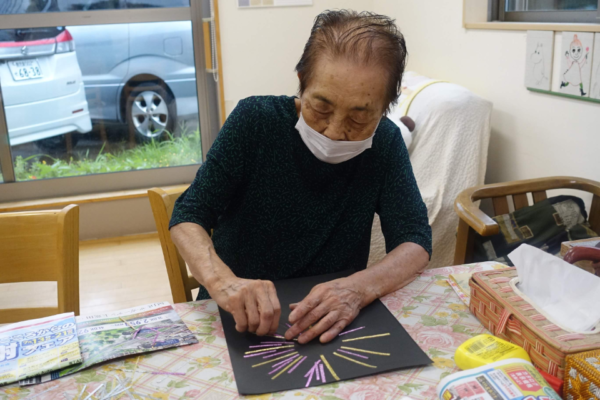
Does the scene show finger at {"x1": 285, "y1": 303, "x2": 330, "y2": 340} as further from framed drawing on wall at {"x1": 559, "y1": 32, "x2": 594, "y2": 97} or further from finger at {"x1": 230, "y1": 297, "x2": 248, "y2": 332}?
framed drawing on wall at {"x1": 559, "y1": 32, "x2": 594, "y2": 97}

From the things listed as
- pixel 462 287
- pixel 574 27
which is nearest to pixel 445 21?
pixel 574 27

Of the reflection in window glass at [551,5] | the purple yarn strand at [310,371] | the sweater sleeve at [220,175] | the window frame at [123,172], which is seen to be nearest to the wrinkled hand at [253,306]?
the purple yarn strand at [310,371]

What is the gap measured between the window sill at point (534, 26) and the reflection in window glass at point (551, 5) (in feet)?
0.40

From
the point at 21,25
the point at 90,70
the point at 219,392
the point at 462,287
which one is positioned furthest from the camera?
the point at 90,70

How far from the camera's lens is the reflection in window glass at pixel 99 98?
320cm

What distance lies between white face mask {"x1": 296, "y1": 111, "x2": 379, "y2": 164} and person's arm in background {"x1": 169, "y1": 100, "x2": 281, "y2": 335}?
0.42ft

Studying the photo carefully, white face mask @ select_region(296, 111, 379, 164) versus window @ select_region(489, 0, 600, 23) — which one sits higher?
window @ select_region(489, 0, 600, 23)

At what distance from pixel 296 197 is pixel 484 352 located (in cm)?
55

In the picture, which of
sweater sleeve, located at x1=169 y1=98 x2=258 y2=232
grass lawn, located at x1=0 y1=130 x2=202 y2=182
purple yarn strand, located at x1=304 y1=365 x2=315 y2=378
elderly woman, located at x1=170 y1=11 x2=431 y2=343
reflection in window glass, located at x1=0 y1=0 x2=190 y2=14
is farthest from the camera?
grass lawn, located at x1=0 y1=130 x2=202 y2=182

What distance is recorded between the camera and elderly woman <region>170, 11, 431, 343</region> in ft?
3.32

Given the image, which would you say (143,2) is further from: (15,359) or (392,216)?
(15,359)

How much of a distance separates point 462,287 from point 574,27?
123 centimetres

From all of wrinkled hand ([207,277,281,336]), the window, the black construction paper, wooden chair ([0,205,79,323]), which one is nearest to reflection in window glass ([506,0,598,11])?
the window

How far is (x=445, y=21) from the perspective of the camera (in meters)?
2.65
